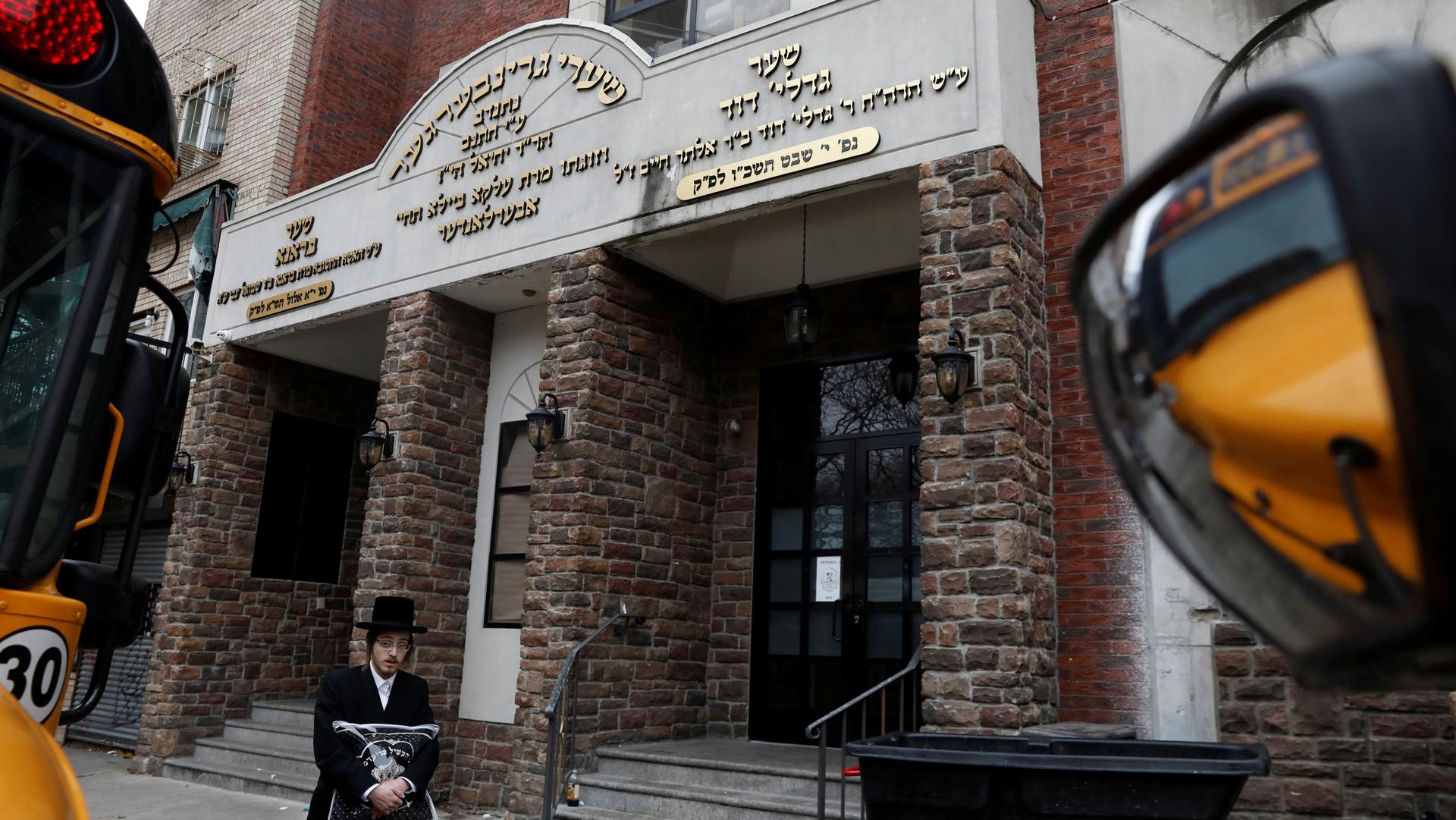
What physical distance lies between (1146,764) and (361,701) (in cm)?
322

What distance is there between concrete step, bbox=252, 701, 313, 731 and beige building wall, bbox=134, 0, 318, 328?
5.01 metres

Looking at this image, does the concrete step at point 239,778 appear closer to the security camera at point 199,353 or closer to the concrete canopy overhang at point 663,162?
the security camera at point 199,353

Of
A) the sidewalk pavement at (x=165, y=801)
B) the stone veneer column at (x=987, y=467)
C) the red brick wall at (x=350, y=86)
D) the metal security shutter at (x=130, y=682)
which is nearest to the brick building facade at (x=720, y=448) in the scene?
the stone veneer column at (x=987, y=467)

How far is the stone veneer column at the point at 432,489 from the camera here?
9.56 m

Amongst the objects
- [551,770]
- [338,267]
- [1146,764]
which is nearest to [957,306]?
[1146,764]

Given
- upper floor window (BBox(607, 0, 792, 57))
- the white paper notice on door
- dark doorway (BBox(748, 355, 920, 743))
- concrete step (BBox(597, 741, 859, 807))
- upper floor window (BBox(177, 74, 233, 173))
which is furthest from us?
upper floor window (BBox(177, 74, 233, 173))

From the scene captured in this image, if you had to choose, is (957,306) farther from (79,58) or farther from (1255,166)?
(1255,166)

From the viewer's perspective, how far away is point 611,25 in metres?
11.0

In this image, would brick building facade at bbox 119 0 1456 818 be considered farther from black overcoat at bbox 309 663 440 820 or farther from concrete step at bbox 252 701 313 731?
black overcoat at bbox 309 663 440 820

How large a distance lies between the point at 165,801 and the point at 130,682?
3.83 metres

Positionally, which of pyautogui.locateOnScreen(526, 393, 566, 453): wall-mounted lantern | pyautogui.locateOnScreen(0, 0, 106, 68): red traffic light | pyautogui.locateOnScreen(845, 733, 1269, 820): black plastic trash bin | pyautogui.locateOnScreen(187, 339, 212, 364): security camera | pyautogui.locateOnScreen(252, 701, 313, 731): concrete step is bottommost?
pyautogui.locateOnScreen(252, 701, 313, 731): concrete step

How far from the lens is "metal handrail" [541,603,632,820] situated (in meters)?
7.04

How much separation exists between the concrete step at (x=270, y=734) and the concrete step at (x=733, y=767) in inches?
154

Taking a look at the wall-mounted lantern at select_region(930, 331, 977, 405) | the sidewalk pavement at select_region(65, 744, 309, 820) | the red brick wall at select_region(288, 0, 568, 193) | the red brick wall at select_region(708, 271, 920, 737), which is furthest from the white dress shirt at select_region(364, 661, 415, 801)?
the red brick wall at select_region(288, 0, 568, 193)
